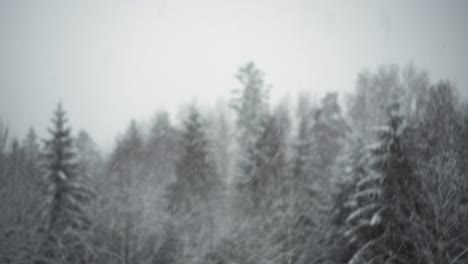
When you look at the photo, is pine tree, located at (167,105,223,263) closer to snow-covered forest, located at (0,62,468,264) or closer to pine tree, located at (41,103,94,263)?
snow-covered forest, located at (0,62,468,264)

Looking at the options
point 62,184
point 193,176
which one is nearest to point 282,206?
point 193,176

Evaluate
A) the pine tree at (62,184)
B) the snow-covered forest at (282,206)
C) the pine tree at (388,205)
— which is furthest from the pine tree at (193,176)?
the pine tree at (388,205)

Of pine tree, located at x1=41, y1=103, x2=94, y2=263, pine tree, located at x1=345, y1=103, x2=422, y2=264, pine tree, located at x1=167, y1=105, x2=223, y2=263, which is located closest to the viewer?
pine tree, located at x1=345, y1=103, x2=422, y2=264

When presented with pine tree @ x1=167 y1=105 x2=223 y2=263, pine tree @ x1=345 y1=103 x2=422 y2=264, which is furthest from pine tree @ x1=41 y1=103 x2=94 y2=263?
pine tree @ x1=345 y1=103 x2=422 y2=264

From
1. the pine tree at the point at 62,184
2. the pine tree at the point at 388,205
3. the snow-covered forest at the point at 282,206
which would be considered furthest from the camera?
the pine tree at the point at 62,184

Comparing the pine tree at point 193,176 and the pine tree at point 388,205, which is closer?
the pine tree at point 388,205

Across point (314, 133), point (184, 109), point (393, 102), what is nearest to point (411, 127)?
point (393, 102)

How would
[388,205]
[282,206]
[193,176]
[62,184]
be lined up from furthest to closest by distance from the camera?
[193,176] < [62,184] < [282,206] < [388,205]

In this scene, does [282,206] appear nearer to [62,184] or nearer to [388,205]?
[388,205]

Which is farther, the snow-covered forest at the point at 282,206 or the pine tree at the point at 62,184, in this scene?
the pine tree at the point at 62,184

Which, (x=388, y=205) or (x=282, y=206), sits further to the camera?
(x=282, y=206)

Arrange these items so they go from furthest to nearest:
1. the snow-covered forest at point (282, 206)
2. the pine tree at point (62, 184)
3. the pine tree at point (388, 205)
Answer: the pine tree at point (62, 184), the pine tree at point (388, 205), the snow-covered forest at point (282, 206)

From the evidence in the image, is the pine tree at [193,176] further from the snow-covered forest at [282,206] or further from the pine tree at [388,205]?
the pine tree at [388,205]

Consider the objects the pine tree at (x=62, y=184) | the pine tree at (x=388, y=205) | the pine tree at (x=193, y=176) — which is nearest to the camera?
the pine tree at (x=388, y=205)
